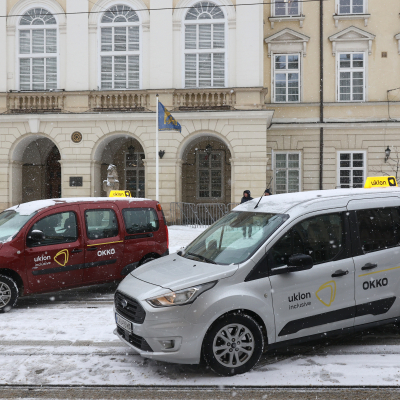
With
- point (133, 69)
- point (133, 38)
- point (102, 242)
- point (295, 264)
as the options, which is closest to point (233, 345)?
point (295, 264)

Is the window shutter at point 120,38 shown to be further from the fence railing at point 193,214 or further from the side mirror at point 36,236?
the side mirror at point 36,236

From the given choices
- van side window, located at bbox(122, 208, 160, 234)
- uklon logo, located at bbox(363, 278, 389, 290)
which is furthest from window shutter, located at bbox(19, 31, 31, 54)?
uklon logo, located at bbox(363, 278, 389, 290)

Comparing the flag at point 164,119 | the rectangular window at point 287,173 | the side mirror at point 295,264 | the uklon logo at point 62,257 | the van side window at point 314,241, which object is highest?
the flag at point 164,119

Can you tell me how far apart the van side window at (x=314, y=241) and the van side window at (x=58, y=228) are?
13.7 feet

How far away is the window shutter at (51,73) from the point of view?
21.3 metres

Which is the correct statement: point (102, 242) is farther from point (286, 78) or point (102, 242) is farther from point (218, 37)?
point (286, 78)

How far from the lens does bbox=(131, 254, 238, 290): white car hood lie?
4547 millimetres

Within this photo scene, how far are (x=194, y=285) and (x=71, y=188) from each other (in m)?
17.4

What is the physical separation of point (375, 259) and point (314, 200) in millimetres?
980

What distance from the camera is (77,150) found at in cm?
2092

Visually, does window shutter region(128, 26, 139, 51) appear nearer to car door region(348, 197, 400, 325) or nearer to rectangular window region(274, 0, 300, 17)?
rectangular window region(274, 0, 300, 17)

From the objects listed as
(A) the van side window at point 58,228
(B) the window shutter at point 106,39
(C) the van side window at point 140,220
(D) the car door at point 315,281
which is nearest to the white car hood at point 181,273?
(D) the car door at point 315,281

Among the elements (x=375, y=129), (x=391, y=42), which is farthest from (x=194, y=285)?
(x=391, y=42)

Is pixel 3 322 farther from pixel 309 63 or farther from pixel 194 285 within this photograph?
pixel 309 63
